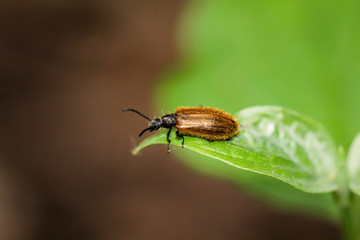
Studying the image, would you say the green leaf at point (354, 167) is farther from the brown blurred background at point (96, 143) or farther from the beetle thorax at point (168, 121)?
the brown blurred background at point (96, 143)

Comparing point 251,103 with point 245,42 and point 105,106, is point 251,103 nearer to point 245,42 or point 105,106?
point 245,42

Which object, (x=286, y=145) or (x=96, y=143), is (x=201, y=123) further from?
(x=96, y=143)

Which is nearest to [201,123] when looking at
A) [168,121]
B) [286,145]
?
[168,121]

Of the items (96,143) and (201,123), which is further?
(96,143)

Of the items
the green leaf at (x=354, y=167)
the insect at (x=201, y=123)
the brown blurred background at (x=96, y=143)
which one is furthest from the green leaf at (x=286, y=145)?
the brown blurred background at (x=96, y=143)

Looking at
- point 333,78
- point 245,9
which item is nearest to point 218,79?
point 245,9

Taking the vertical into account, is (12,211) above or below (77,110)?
below

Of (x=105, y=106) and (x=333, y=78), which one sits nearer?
(x=333, y=78)
